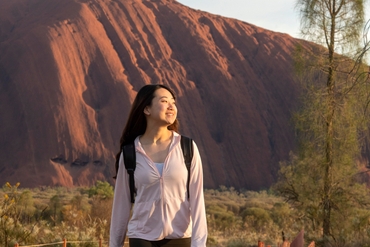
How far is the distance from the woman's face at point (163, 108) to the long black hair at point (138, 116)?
0.13 feet

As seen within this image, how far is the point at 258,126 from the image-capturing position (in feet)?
183

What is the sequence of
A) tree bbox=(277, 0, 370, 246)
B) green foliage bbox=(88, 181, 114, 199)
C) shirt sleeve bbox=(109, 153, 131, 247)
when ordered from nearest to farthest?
shirt sleeve bbox=(109, 153, 131, 247)
tree bbox=(277, 0, 370, 246)
green foliage bbox=(88, 181, 114, 199)

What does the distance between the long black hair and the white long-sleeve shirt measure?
0.81 ft

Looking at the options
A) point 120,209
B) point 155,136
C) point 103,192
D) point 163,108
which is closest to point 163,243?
point 120,209

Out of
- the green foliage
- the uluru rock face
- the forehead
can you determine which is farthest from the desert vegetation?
the uluru rock face

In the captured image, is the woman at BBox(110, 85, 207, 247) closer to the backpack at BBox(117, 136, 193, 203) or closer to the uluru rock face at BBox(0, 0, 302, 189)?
the backpack at BBox(117, 136, 193, 203)

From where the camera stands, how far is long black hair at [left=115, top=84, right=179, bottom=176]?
363 cm

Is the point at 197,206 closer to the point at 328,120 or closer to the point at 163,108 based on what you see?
the point at 163,108

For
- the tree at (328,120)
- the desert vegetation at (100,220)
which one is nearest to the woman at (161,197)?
the desert vegetation at (100,220)

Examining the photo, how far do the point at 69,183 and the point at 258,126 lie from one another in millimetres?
17274

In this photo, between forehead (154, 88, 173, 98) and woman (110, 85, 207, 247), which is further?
forehead (154, 88, 173, 98)

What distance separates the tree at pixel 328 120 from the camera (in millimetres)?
16484

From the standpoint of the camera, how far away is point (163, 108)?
355cm

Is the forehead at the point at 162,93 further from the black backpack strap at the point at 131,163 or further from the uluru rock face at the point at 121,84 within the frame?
the uluru rock face at the point at 121,84
